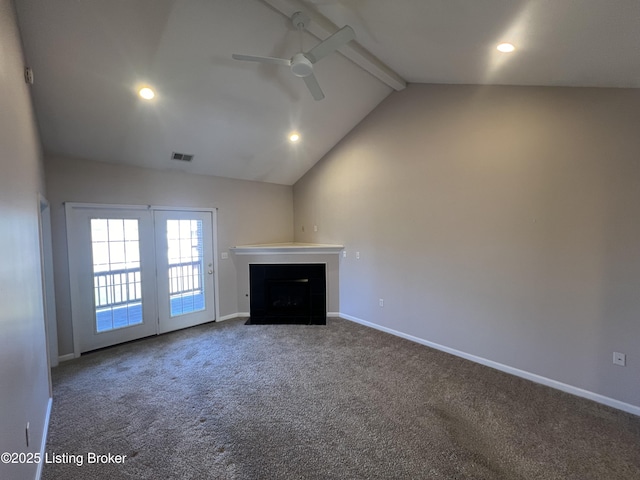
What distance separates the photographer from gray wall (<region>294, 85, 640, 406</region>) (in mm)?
2545

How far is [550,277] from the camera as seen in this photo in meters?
2.89

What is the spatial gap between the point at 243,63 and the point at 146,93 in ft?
3.45

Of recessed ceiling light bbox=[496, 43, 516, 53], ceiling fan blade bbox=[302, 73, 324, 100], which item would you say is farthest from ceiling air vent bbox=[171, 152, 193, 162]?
recessed ceiling light bbox=[496, 43, 516, 53]

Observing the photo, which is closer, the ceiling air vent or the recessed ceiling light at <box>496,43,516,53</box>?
the recessed ceiling light at <box>496,43,516,53</box>

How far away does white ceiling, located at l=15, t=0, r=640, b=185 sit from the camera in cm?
200

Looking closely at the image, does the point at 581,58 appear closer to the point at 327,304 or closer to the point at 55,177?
the point at 327,304

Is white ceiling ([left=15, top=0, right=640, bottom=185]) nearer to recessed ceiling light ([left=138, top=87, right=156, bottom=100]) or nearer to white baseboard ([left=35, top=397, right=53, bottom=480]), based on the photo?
recessed ceiling light ([left=138, top=87, right=156, bottom=100])

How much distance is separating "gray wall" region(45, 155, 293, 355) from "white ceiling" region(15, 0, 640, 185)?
22 centimetres

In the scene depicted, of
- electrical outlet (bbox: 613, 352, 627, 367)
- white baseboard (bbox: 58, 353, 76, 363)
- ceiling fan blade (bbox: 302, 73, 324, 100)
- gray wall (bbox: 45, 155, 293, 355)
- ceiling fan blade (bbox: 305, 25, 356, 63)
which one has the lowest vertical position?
white baseboard (bbox: 58, 353, 76, 363)

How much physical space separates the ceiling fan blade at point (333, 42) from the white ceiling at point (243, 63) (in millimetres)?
291

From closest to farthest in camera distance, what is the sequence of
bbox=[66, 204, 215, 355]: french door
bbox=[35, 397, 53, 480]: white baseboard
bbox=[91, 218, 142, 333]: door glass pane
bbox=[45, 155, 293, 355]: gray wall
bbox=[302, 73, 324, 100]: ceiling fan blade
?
bbox=[35, 397, 53, 480]: white baseboard, bbox=[302, 73, 324, 100]: ceiling fan blade, bbox=[45, 155, 293, 355]: gray wall, bbox=[66, 204, 215, 355]: french door, bbox=[91, 218, 142, 333]: door glass pane

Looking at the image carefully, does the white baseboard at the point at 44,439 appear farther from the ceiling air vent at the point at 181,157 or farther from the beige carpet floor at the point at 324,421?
the ceiling air vent at the point at 181,157

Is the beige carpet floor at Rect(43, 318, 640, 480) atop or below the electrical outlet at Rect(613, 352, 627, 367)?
below

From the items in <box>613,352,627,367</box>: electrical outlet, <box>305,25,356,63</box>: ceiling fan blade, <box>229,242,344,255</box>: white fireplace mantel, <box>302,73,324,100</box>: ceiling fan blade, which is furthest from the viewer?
<box>229,242,344,255</box>: white fireplace mantel
